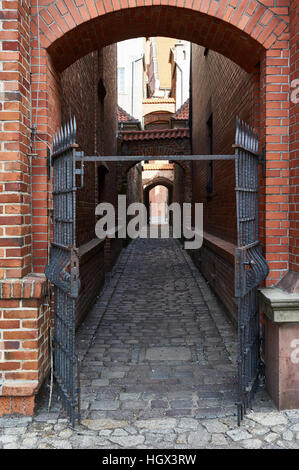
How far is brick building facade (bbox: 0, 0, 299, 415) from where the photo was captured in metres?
3.34

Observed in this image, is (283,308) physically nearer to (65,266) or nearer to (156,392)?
(156,392)

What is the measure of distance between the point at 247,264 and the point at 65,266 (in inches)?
56.0

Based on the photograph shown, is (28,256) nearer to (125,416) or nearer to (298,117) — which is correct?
(125,416)

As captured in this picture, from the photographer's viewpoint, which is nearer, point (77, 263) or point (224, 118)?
point (77, 263)

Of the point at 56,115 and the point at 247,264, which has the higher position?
the point at 56,115

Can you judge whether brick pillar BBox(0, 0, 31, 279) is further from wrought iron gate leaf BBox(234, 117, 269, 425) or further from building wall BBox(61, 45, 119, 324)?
wrought iron gate leaf BBox(234, 117, 269, 425)

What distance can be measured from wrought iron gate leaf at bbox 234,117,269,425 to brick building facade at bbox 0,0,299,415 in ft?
0.60

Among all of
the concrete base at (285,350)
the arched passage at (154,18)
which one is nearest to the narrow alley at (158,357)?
the concrete base at (285,350)

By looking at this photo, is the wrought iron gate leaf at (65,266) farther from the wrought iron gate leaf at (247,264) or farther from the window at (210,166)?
the window at (210,166)

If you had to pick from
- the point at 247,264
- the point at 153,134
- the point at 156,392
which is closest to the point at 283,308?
the point at 247,264

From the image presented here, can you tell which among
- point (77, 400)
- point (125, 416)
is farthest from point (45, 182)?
point (125, 416)

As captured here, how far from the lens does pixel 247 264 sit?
10.5 ft

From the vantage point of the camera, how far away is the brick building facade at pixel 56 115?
131 inches
